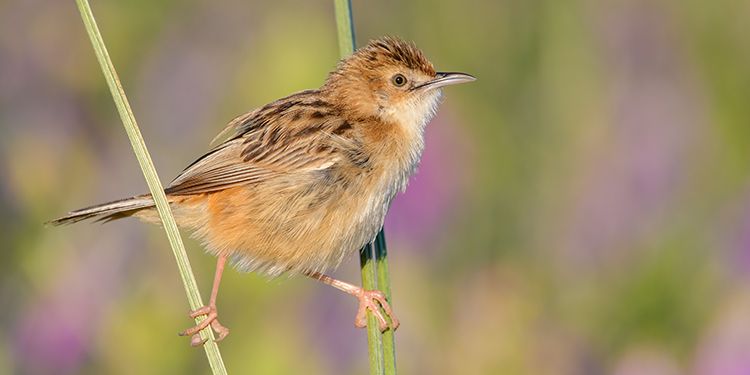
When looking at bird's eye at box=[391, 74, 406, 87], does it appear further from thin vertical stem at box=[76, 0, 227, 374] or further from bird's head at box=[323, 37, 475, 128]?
thin vertical stem at box=[76, 0, 227, 374]

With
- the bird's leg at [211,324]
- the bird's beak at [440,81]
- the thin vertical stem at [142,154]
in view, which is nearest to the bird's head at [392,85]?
the bird's beak at [440,81]

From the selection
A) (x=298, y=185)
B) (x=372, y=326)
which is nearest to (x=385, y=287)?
(x=372, y=326)

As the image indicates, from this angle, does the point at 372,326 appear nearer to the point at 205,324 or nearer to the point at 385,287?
the point at 385,287

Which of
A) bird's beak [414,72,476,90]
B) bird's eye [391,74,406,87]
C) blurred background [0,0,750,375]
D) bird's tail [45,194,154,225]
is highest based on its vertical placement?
bird's eye [391,74,406,87]

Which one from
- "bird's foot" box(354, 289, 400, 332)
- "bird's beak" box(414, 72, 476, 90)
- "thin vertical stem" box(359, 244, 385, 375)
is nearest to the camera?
"thin vertical stem" box(359, 244, 385, 375)

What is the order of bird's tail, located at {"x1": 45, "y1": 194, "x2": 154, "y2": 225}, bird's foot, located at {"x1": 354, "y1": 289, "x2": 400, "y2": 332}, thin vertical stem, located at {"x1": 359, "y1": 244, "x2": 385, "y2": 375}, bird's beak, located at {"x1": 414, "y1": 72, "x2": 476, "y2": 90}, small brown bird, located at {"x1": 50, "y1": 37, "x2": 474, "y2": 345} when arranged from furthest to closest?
bird's beak, located at {"x1": 414, "y1": 72, "x2": 476, "y2": 90}, small brown bird, located at {"x1": 50, "y1": 37, "x2": 474, "y2": 345}, bird's tail, located at {"x1": 45, "y1": 194, "x2": 154, "y2": 225}, bird's foot, located at {"x1": 354, "y1": 289, "x2": 400, "y2": 332}, thin vertical stem, located at {"x1": 359, "y1": 244, "x2": 385, "y2": 375}

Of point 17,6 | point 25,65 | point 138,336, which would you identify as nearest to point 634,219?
point 138,336

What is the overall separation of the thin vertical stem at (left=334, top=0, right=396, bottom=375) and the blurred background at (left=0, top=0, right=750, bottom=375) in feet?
1.58

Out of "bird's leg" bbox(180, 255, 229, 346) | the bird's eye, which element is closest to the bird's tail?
"bird's leg" bbox(180, 255, 229, 346)

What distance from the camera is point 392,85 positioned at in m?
4.59

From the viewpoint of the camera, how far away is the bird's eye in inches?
180

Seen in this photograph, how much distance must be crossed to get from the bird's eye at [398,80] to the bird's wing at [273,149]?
0.97ft

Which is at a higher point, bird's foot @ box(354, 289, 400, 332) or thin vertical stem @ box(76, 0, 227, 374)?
thin vertical stem @ box(76, 0, 227, 374)

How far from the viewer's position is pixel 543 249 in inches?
241
